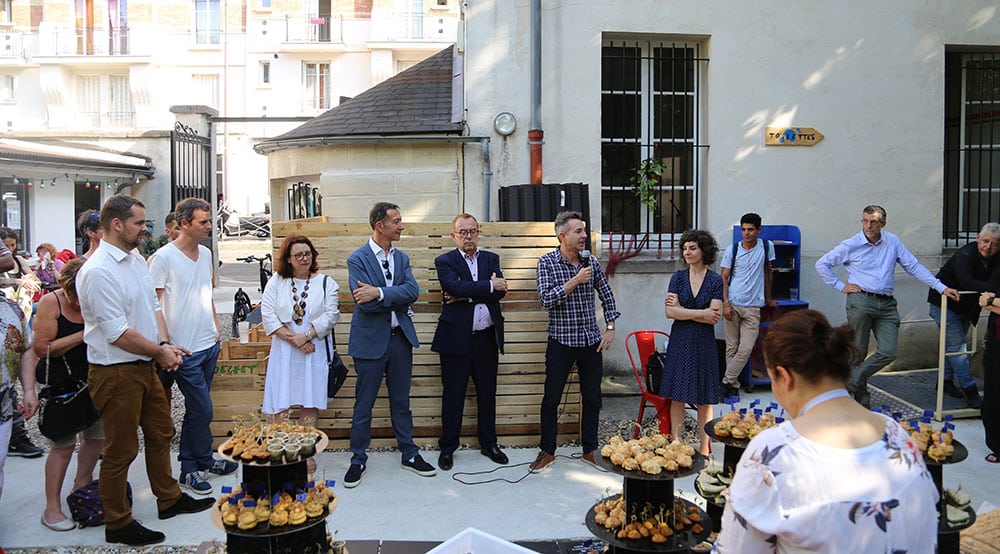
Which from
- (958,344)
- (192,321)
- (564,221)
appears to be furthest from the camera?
(958,344)

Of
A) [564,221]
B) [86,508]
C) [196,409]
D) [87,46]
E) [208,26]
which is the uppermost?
[208,26]

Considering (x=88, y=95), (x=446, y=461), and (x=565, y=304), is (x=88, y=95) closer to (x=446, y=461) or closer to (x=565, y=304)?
(x=446, y=461)

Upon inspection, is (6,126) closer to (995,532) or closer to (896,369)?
(896,369)

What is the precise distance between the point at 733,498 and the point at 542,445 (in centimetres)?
351

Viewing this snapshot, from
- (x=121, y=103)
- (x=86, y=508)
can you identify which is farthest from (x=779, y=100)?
(x=121, y=103)

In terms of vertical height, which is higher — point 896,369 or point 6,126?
point 6,126

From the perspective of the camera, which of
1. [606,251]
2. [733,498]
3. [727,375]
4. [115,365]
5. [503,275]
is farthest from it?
[606,251]

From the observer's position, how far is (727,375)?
24.9 ft

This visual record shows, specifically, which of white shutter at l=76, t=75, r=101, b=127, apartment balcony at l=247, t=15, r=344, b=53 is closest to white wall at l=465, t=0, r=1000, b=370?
apartment balcony at l=247, t=15, r=344, b=53

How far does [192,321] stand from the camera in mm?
5203

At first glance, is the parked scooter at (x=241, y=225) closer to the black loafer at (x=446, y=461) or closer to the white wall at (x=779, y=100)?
the white wall at (x=779, y=100)

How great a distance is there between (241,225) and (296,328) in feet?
89.1

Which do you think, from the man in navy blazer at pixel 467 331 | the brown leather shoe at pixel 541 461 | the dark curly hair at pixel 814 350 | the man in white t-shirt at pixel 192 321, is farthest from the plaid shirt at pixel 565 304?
the dark curly hair at pixel 814 350

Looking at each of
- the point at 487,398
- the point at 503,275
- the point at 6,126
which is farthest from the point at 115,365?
the point at 6,126
